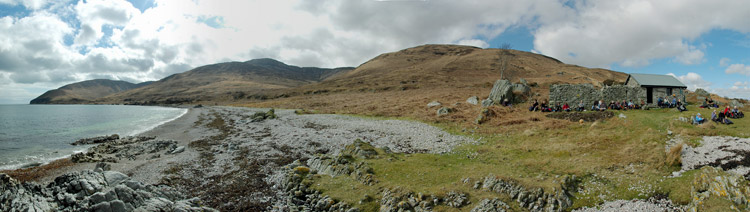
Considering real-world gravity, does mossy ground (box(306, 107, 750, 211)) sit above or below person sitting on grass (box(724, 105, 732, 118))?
below

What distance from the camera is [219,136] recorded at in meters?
32.8

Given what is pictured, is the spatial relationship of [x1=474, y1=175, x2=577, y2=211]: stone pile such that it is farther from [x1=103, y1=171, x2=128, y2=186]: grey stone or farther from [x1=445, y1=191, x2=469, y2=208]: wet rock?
[x1=103, y1=171, x2=128, y2=186]: grey stone

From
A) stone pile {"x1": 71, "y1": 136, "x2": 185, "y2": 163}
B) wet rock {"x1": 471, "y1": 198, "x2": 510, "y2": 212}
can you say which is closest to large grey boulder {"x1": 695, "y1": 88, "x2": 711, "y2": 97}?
wet rock {"x1": 471, "y1": 198, "x2": 510, "y2": 212}

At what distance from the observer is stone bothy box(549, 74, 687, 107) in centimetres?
3209

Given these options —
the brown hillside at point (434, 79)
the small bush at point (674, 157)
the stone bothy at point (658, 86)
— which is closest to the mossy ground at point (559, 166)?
the small bush at point (674, 157)

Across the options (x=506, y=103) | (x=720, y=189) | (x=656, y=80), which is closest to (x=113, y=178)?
(x=720, y=189)

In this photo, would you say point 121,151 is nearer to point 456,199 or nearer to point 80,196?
point 80,196

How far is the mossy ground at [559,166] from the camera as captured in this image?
36.5ft

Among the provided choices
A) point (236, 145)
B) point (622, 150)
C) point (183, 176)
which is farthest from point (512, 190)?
point (236, 145)

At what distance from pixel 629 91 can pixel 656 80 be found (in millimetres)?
4841

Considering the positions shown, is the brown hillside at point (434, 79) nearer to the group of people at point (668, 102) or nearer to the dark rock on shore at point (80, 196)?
the group of people at point (668, 102)

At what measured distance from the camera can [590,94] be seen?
33.1 m

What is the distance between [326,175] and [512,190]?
866 cm

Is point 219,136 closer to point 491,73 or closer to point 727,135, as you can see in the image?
point 727,135
